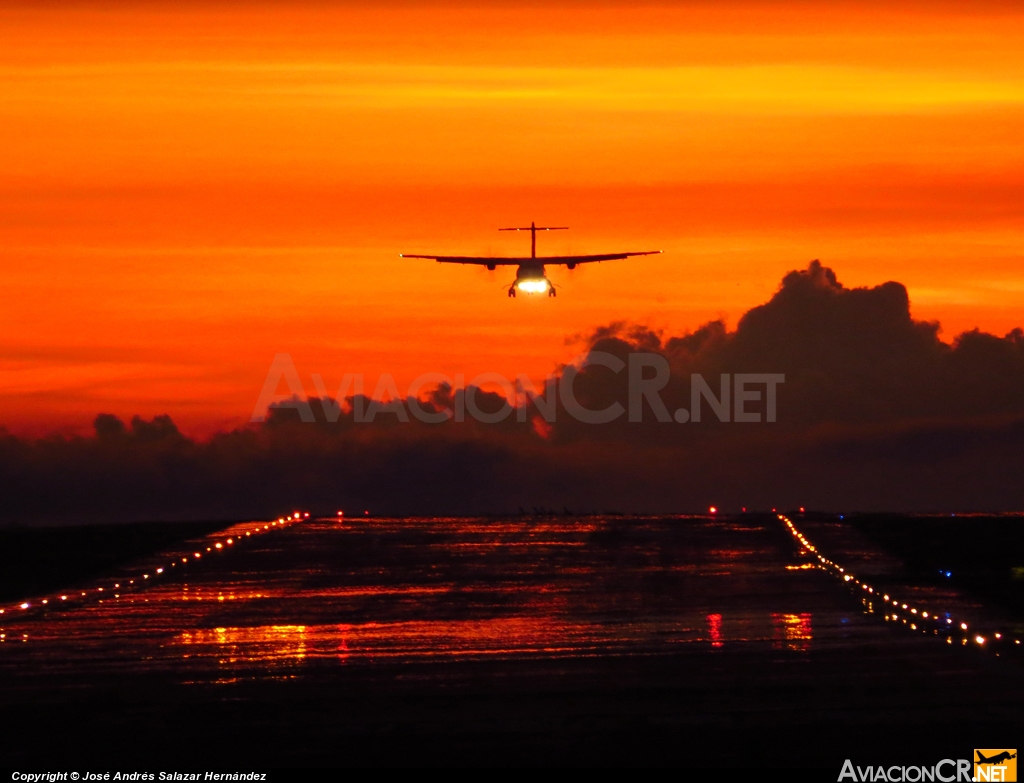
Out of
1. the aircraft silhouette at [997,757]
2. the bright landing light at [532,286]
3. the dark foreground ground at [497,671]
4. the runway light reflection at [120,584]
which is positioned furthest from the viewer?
the bright landing light at [532,286]

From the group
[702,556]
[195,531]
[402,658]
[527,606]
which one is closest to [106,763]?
[402,658]

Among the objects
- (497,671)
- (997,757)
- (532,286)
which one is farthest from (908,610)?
(532,286)

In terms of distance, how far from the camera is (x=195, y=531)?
87312mm

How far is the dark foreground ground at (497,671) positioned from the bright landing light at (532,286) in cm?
2521

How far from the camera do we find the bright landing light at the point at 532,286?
83.9m

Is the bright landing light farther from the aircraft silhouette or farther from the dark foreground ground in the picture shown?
the aircraft silhouette

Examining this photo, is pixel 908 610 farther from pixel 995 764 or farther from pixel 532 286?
pixel 532 286

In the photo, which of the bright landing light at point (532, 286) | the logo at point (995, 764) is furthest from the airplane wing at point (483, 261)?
the logo at point (995, 764)

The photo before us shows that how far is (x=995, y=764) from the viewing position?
2322 centimetres

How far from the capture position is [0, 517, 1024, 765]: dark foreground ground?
25422 millimetres

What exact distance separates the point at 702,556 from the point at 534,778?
44.1 meters

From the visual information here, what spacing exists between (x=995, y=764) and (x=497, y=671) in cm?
1311

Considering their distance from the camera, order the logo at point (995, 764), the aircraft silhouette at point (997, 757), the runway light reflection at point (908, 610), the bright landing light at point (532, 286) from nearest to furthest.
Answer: the logo at point (995, 764), the aircraft silhouette at point (997, 757), the runway light reflection at point (908, 610), the bright landing light at point (532, 286)

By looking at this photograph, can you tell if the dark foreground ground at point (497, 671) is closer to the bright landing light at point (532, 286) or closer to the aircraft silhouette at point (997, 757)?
the aircraft silhouette at point (997, 757)
